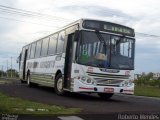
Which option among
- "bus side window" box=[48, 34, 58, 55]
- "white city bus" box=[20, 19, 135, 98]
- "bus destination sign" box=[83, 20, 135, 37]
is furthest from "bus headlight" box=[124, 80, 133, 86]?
"bus side window" box=[48, 34, 58, 55]

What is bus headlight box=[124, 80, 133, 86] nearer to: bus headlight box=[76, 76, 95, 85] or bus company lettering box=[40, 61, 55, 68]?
bus headlight box=[76, 76, 95, 85]

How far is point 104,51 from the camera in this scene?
19.5 metres

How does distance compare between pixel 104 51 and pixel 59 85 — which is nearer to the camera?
pixel 104 51

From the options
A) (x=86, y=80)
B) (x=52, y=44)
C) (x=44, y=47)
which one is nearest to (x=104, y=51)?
(x=86, y=80)

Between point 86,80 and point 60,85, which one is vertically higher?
point 86,80

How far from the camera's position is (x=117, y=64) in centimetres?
1969

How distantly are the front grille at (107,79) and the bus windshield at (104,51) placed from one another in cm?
40

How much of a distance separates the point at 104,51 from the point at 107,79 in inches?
49.2

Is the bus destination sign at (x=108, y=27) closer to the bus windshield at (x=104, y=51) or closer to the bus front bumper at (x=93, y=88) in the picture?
the bus windshield at (x=104, y=51)

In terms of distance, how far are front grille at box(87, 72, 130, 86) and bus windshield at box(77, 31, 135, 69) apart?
0.40 metres

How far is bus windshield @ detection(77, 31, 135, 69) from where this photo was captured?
1928cm

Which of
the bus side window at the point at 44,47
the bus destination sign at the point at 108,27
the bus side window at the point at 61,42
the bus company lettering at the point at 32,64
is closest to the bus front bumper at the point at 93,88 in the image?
the bus destination sign at the point at 108,27

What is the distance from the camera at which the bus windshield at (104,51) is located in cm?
1928

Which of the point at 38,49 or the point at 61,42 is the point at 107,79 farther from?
the point at 38,49
